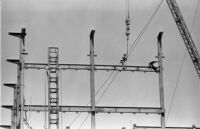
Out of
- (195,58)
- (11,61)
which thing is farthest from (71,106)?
(195,58)

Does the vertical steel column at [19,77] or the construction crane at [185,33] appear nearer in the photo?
the vertical steel column at [19,77]

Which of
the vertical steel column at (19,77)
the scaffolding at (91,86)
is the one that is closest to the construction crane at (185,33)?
the scaffolding at (91,86)

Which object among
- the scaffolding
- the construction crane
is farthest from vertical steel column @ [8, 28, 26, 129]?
the construction crane

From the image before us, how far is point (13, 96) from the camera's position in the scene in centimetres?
3725

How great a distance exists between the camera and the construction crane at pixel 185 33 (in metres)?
40.2

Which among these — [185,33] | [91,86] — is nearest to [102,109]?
[91,86]

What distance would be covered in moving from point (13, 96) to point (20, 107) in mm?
3852

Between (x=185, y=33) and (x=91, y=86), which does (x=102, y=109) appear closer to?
(x=91, y=86)

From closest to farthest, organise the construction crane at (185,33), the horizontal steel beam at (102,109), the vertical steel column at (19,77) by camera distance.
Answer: the vertical steel column at (19,77) → the horizontal steel beam at (102,109) → the construction crane at (185,33)

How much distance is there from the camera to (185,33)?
40562mm

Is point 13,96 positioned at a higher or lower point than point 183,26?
lower

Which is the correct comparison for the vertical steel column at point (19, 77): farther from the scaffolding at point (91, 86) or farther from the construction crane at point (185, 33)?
the construction crane at point (185, 33)

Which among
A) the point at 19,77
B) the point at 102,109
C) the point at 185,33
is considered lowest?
the point at 102,109

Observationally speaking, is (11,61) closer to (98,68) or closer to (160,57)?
(98,68)
